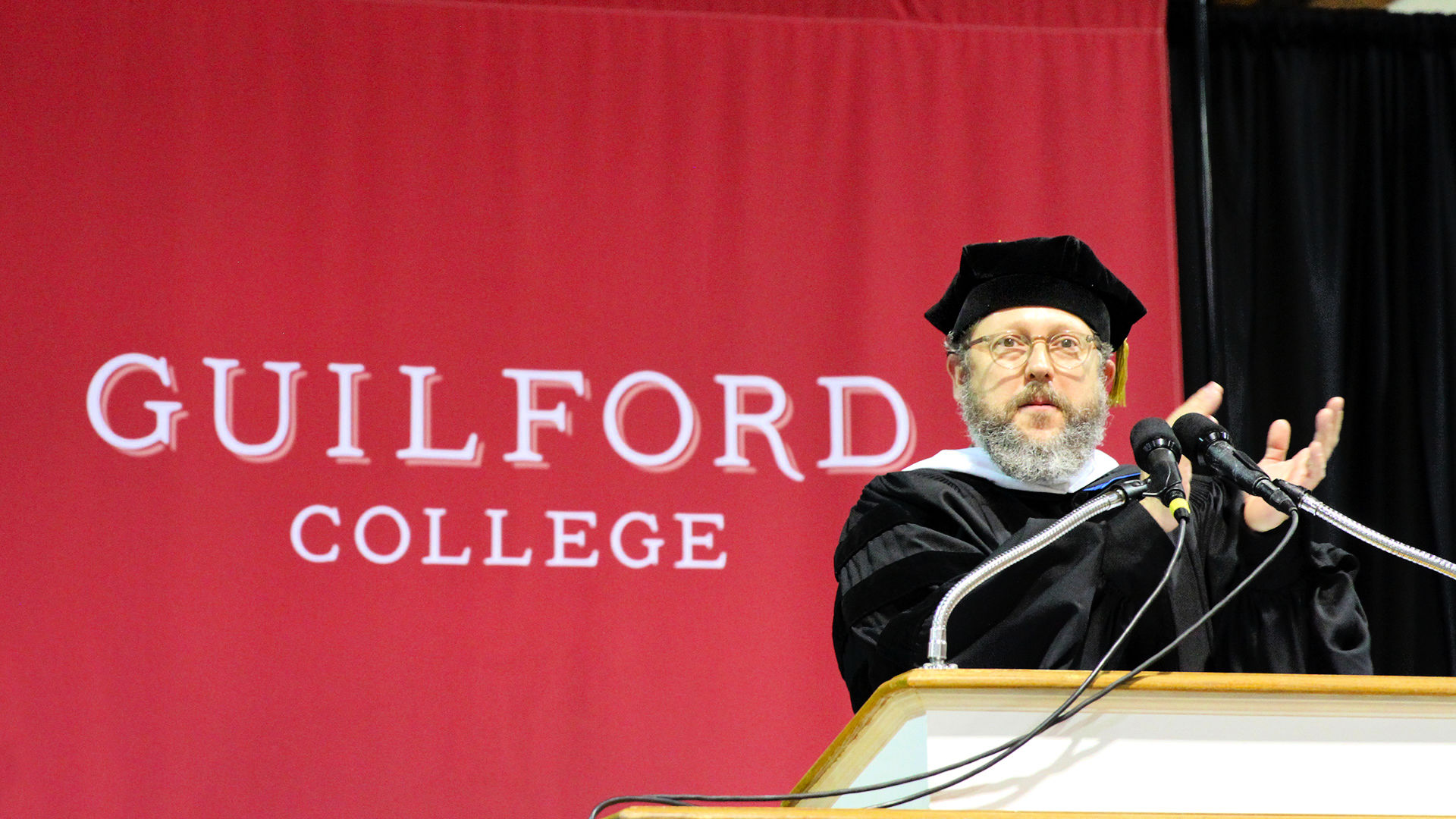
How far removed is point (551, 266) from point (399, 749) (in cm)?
129

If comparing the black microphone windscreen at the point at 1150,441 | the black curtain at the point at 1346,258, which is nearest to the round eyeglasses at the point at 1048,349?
the black microphone windscreen at the point at 1150,441

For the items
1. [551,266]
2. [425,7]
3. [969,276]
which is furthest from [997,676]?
[425,7]

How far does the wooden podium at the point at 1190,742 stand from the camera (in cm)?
174

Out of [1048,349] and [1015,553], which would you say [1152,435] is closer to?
[1015,553]

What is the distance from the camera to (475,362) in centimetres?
440

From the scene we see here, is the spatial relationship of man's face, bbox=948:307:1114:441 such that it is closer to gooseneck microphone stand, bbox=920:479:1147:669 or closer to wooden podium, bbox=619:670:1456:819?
gooseneck microphone stand, bbox=920:479:1147:669

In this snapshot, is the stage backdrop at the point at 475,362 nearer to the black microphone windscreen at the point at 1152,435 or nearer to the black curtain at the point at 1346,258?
the black curtain at the point at 1346,258

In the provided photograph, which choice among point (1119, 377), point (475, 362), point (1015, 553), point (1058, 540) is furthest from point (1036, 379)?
point (475, 362)

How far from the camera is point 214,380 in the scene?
14.0 feet

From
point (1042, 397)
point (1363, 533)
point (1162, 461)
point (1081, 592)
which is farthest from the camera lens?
point (1042, 397)

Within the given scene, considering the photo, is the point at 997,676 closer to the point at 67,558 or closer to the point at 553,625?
the point at 553,625

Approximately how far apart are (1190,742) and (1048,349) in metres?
1.35

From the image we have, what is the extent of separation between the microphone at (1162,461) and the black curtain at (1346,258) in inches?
112

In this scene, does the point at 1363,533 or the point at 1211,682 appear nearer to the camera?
the point at 1211,682
